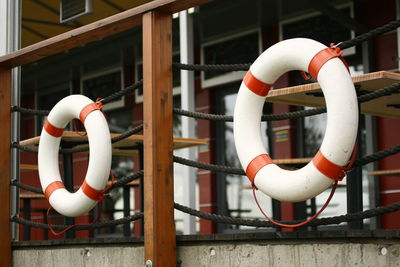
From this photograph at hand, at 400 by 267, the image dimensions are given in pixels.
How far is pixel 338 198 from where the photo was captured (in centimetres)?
717

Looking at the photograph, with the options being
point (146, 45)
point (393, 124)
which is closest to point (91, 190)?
point (146, 45)

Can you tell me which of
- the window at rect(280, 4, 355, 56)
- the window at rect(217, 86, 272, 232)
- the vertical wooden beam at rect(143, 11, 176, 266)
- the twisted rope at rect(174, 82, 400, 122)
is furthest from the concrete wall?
the window at rect(217, 86, 272, 232)

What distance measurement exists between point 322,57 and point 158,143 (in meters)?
0.77

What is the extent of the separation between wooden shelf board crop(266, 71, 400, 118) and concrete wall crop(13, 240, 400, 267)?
0.74 meters

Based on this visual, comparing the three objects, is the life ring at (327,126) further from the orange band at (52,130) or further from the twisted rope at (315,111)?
the orange band at (52,130)

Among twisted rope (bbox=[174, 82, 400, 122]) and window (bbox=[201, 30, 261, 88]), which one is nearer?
twisted rope (bbox=[174, 82, 400, 122])

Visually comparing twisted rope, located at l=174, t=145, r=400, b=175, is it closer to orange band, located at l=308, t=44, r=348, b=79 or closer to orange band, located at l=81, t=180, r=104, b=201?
orange band, located at l=308, t=44, r=348, b=79

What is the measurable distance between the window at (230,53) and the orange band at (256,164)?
17.0 ft

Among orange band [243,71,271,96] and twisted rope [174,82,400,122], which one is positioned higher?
orange band [243,71,271,96]

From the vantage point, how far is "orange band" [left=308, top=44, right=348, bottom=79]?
2.37 metres

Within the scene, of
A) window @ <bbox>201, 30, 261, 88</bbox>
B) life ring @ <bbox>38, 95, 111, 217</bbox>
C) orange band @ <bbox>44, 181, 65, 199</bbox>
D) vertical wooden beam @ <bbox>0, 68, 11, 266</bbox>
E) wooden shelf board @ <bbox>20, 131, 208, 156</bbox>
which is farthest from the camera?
window @ <bbox>201, 30, 261, 88</bbox>

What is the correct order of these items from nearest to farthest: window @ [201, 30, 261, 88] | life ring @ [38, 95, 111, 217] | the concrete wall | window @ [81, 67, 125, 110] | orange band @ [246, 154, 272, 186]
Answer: the concrete wall
orange band @ [246, 154, 272, 186]
life ring @ [38, 95, 111, 217]
window @ [201, 30, 261, 88]
window @ [81, 67, 125, 110]

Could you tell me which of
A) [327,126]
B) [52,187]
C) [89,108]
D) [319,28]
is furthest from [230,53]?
[327,126]

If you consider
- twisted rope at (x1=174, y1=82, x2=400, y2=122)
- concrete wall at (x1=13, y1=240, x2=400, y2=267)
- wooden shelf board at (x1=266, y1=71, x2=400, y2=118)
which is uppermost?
wooden shelf board at (x1=266, y1=71, x2=400, y2=118)
